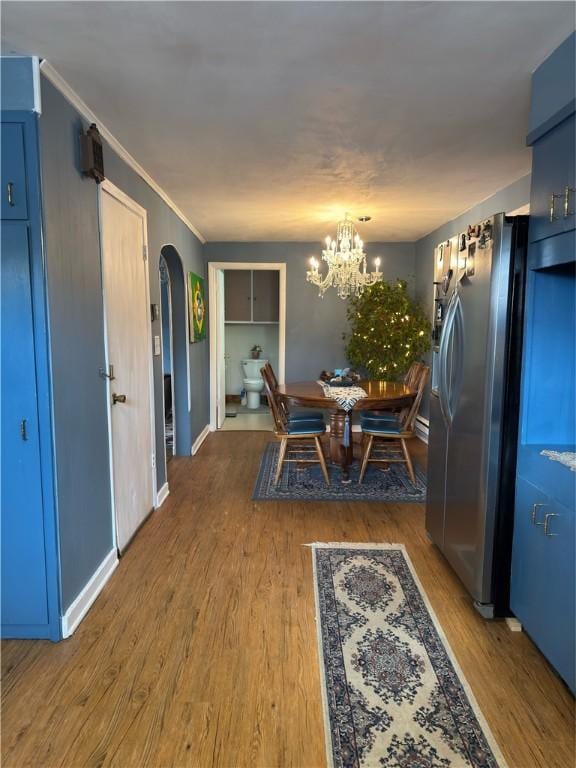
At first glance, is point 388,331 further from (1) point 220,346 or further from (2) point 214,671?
(2) point 214,671

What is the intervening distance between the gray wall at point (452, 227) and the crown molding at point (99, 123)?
2619 mm

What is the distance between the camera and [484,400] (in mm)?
2084

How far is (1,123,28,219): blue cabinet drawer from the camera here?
5.83 feet

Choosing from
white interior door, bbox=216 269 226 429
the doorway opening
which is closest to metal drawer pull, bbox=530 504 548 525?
the doorway opening

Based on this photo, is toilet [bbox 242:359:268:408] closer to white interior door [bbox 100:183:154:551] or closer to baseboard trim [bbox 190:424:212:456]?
baseboard trim [bbox 190:424:212:456]

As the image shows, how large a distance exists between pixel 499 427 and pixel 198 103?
2011 millimetres

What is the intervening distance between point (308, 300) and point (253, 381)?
1.81 metres

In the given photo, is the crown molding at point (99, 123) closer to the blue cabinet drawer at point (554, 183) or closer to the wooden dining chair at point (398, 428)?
the blue cabinet drawer at point (554, 183)

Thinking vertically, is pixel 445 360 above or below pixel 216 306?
below

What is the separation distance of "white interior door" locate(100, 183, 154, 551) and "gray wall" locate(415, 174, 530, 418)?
105 inches

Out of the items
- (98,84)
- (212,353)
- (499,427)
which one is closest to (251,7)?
(98,84)

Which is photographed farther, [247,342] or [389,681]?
[247,342]

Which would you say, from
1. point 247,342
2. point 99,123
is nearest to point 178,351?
point 99,123

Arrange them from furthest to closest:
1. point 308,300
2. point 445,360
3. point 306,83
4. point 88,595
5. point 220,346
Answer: point 220,346 → point 308,300 → point 445,360 → point 88,595 → point 306,83
